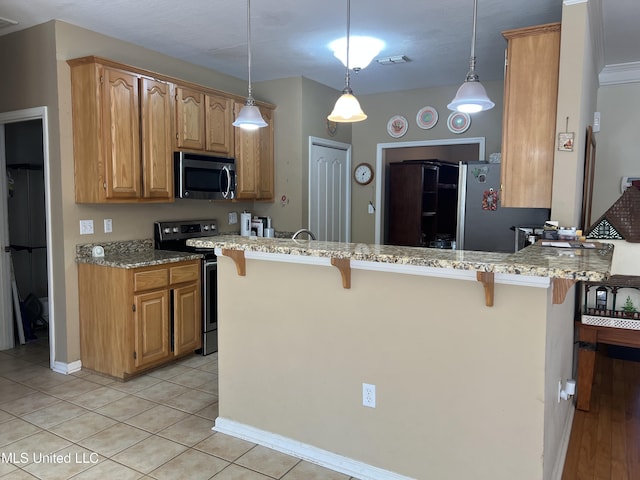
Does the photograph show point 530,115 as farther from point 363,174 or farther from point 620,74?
point 363,174

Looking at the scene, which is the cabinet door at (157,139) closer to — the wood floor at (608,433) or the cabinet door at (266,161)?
the cabinet door at (266,161)

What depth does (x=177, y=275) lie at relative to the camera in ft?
12.2

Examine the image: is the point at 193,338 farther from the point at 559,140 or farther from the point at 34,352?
the point at 559,140

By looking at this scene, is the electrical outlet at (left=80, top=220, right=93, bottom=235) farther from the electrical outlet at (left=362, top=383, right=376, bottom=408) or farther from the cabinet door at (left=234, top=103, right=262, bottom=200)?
the electrical outlet at (left=362, top=383, right=376, bottom=408)

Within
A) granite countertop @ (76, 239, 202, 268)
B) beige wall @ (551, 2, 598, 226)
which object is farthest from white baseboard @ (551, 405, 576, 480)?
granite countertop @ (76, 239, 202, 268)

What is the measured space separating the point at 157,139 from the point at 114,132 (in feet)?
1.28

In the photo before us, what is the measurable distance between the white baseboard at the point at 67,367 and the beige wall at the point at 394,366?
5.29 feet

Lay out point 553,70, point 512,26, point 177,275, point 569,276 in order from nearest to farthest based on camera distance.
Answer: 1. point 569,276
2. point 553,70
3. point 512,26
4. point 177,275

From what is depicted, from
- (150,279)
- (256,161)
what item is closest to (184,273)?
(150,279)

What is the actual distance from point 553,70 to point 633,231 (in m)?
1.08

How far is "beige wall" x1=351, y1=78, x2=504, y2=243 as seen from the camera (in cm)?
496

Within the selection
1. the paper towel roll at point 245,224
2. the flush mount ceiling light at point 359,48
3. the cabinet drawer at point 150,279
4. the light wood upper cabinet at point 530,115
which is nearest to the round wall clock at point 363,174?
the paper towel roll at point 245,224

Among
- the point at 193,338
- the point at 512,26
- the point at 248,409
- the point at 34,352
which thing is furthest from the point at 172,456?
the point at 512,26

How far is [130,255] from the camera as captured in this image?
381cm
